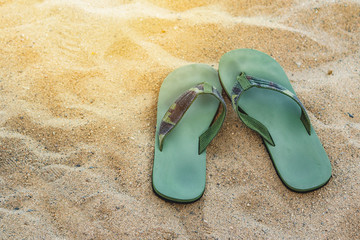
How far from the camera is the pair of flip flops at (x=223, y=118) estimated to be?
115 centimetres

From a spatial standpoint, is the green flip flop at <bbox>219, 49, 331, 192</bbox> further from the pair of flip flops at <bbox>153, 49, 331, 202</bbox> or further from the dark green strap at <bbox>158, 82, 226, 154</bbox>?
the dark green strap at <bbox>158, 82, 226, 154</bbox>

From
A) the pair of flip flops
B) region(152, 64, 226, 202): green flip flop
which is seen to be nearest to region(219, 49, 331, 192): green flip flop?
the pair of flip flops

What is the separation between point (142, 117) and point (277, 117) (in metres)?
0.61

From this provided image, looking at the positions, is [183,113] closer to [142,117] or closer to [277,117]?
[142,117]

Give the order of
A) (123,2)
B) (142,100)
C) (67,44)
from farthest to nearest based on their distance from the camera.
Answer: (123,2) < (67,44) < (142,100)

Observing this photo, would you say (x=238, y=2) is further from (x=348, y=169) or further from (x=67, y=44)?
(x=348, y=169)

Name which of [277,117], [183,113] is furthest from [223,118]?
[277,117]

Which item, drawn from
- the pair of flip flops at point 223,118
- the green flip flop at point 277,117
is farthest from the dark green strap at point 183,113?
the green flip flop at point 277,117

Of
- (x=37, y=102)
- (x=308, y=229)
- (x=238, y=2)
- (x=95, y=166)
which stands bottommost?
(x=308, y=229)

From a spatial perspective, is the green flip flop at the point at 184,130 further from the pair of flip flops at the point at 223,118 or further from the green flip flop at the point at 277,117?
the green flip flop at the point at 277,117

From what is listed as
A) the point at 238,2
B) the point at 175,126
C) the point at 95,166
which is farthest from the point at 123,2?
the point at 95,166

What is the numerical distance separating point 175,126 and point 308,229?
0.64 m

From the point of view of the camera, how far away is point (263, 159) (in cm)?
126

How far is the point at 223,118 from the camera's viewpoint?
4.08 feet
